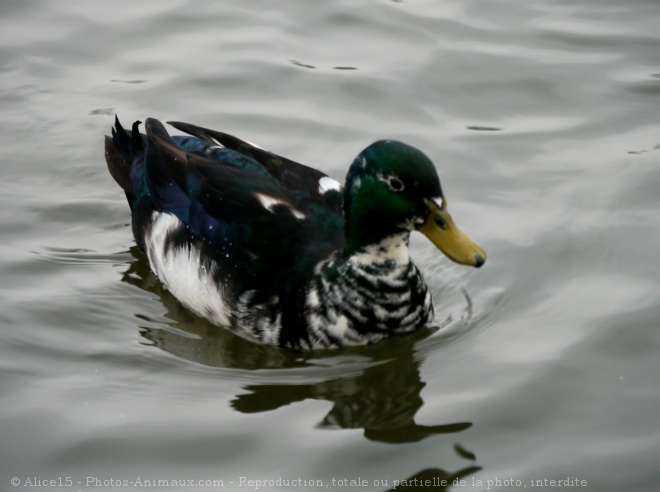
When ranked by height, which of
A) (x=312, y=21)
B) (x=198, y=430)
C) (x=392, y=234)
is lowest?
(x=198, y=430)

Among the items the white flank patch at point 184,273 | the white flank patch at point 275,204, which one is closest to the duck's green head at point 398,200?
the white flank patch at point 275,204

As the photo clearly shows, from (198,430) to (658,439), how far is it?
256cm

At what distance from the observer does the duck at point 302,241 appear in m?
7.28

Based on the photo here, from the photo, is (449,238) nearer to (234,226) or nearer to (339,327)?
(339,327)

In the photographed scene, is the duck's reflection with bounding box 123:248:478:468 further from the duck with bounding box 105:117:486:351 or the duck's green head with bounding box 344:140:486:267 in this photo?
the duck's green head with bounding box 344:140:486:267

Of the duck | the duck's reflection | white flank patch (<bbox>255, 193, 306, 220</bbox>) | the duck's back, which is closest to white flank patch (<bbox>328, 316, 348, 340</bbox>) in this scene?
the duck

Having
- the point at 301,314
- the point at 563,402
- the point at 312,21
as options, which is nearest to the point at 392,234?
the point at 301,314

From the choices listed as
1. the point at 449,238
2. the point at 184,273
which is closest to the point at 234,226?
the point at 184,273

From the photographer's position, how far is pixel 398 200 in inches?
285

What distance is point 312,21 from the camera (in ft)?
40.1

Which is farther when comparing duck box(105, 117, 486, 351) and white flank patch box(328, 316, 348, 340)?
white flank patch box(328, 316, 348, 340)

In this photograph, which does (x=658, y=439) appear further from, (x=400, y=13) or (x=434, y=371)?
(x=400, y=13)

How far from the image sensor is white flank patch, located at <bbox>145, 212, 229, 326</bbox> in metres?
8.02

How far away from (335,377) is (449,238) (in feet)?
3.60
